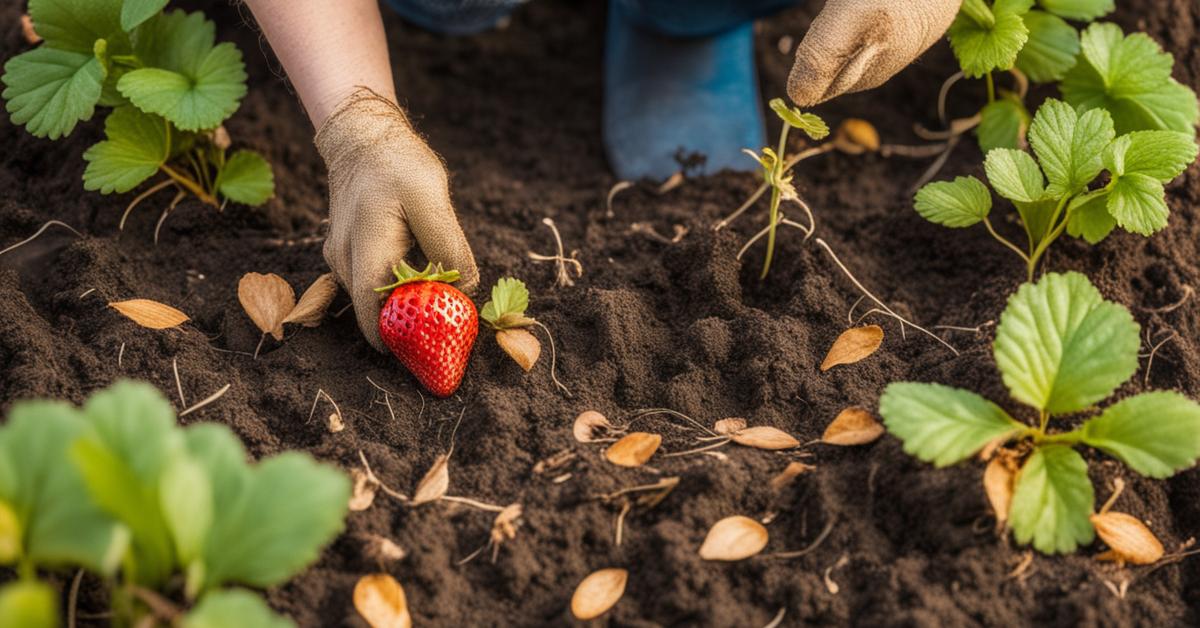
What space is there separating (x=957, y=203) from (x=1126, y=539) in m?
0.59

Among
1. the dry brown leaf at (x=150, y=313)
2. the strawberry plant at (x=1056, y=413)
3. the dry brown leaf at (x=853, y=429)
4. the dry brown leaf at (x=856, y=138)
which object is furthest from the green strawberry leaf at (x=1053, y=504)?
the dry brown leaf at (x=150, y=313)

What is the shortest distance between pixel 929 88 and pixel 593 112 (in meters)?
0.75

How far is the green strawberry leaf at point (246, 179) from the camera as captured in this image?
6.34 ft

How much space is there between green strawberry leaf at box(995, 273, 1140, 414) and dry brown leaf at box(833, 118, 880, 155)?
2.99ft

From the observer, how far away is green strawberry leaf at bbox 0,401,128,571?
1.06 m

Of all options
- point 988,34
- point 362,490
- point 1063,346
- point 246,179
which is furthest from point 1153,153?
point 246,179

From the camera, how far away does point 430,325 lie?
1.53 metres

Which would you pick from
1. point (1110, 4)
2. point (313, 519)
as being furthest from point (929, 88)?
point (313, 519)

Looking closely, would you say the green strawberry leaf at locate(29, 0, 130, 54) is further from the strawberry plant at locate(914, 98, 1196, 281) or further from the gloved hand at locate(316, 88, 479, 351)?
the strawberry plant at locate(914, 98, 1196, 281)

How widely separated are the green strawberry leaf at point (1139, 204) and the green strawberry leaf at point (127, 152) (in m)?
1.54

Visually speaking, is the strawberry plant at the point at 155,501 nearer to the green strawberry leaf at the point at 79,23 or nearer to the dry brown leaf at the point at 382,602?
the dry brown leaf at the point at 382,602

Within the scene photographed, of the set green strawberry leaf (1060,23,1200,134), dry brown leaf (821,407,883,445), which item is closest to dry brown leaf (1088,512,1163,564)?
dry brown leaf (821,407,883,445)

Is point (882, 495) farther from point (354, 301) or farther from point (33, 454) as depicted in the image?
point (33, 454)

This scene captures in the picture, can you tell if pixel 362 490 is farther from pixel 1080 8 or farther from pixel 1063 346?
pixel 1080 8
